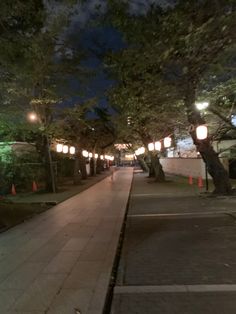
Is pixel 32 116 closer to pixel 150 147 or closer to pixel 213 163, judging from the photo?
pixel 213 163

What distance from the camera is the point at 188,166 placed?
157 feet

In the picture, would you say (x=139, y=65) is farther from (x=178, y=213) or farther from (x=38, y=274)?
(x=178, y=213)

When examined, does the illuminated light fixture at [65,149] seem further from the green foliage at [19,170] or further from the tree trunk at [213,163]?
the tree trunk at [213,163]

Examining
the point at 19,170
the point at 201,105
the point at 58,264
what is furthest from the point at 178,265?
the point at 19,170

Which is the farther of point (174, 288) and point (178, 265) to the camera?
point (178, 265)

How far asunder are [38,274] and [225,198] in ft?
49.5

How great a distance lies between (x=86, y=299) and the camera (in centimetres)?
→ 635

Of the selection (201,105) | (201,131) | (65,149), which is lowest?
(201,131)

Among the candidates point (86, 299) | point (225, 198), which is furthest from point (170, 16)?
point (225, 198)

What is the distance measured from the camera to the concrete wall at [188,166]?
131 feet

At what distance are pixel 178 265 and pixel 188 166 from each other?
39728mm

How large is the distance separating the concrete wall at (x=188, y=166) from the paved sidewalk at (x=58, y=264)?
25200 millimetres

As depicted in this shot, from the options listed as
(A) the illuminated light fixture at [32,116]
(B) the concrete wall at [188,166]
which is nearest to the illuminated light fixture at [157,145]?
(B) the concrete wall at [188,166]

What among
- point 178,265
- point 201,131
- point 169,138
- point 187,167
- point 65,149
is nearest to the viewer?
point 178,265
